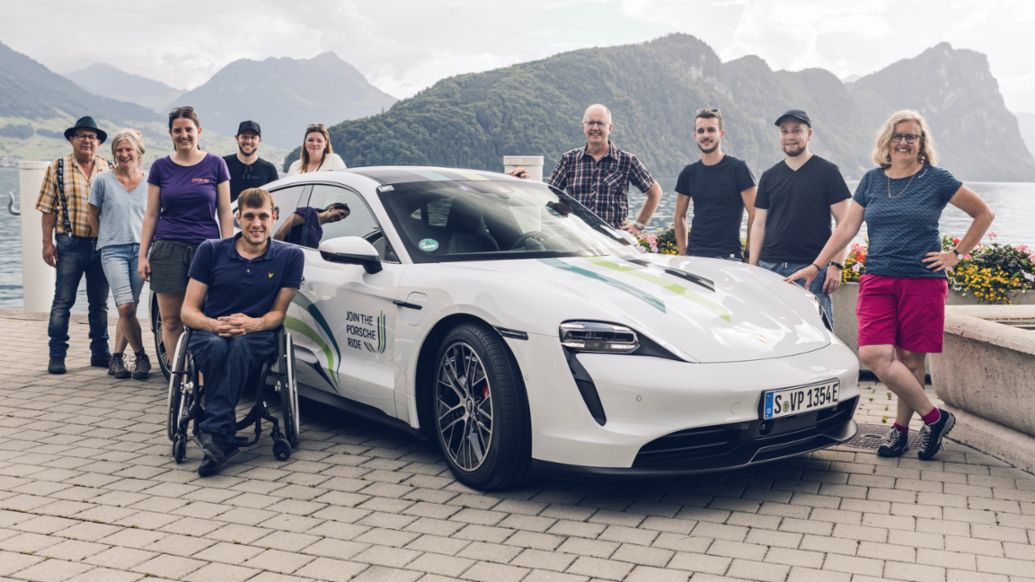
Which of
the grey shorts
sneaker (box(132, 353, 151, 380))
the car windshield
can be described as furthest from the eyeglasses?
sneaker (box(132, 353, 151, 380))

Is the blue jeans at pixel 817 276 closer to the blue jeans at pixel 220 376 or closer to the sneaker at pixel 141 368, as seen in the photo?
the blue jeans at pixel 220 376

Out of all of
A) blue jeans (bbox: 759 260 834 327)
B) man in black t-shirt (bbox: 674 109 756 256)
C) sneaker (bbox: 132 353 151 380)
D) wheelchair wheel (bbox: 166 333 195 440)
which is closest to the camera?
wheelchair wheel (bbox: 166 333 195 440)

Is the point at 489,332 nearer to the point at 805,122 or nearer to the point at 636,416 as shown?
the point at 636,416

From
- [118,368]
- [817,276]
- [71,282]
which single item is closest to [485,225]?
[817,276]

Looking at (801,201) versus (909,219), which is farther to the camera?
(801,201)

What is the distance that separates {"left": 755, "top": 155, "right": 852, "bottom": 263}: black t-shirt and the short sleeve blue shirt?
44.3 inches

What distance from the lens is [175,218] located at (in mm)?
6828

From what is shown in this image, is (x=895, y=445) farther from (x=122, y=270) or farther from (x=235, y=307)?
(x=122, y=270)

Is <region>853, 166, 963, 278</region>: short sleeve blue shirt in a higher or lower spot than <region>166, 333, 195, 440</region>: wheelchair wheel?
higher

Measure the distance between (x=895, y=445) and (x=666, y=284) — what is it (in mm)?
1701

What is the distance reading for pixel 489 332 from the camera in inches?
182

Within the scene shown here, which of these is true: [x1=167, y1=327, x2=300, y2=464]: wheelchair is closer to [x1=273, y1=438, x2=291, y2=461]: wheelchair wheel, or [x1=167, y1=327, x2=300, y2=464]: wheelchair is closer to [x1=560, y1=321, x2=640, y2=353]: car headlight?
[x1=273, y1=438, x2=291, y2=461]: wheelchair wheel

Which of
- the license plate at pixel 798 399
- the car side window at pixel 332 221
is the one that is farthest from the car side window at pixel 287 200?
the license plate at pixel 798 399

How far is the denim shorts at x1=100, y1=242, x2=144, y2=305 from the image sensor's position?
7750mm
